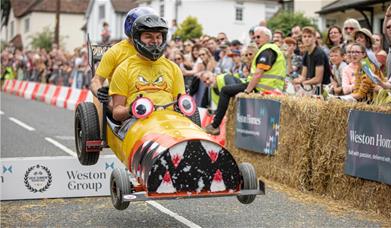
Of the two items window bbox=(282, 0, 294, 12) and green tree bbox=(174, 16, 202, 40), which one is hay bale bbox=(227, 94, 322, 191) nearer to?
window bbox=(282, 0, 294, 12)

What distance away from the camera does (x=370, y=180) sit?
26.9ft

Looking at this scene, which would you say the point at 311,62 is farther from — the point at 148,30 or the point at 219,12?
the point at 219,12

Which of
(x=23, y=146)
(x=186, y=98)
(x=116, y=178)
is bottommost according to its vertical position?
(x=23, y=146)

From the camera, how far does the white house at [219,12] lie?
170 ft

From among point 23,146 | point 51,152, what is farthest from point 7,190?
point 23,146

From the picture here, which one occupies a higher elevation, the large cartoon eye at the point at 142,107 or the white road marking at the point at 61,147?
the large cartoon eye at the point at 142,107

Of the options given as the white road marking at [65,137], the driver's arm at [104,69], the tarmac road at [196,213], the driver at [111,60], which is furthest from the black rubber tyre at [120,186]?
the white road marking at [65,137]

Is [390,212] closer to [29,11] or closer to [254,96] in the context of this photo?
[254,96]

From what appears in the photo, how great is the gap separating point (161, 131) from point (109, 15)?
5965 cm

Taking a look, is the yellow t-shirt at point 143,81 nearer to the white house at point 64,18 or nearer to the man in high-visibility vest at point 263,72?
the man in high-visibility vest at point 263,72

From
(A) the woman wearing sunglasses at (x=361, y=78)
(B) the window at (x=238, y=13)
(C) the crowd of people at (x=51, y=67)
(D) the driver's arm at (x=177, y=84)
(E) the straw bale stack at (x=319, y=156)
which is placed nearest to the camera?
(D) the driver's arm at (x=177, y=84)

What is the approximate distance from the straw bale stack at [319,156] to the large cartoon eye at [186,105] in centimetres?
275

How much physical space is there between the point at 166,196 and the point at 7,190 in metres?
3.33

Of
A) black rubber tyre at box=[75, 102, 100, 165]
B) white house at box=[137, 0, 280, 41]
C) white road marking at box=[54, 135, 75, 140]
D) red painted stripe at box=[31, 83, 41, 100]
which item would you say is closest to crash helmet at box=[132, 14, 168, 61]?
black rubber tyre at box=[75, 102, 100, 165]
